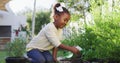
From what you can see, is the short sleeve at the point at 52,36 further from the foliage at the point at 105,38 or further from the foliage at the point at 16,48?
the foliage at the point at 16,48

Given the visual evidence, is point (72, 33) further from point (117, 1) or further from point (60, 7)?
point (60, 7)

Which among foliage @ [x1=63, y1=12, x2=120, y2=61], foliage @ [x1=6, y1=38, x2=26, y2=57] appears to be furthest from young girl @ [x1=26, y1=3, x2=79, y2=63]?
foliage @ [x1=6, y1=38, x2=26, y2=57]

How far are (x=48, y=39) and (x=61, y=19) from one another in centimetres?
36

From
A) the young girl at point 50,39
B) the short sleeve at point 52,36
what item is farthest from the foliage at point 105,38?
the short sleeve at point 52,36

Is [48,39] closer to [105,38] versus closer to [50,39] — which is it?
[50,39]

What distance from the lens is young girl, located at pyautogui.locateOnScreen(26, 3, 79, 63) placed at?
5359 millimetres

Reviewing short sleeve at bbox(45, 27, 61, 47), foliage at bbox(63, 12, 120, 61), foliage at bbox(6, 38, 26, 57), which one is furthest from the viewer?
foliage at bbox(6, 38, 26, 57)

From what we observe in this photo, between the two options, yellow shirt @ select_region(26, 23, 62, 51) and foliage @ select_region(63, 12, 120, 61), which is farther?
foliage @ select_region(63, 12, 120, 61)

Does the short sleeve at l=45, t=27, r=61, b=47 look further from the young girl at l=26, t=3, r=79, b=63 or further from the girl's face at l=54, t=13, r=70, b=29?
the girl's face at l=54, t=13, r=70, b=29

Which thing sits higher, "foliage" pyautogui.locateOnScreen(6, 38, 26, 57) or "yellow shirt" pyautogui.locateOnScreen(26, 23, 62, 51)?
"yellow shirt" pyautogui.locateOnScreen(26, 23, 62, 51)

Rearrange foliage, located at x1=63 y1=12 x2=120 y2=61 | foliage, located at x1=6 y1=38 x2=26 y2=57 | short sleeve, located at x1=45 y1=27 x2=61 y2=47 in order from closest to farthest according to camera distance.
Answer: short sleeve, located at x1=45 y1=27 x2=61 y2=47 < foliage, located at x1=63 y1=12 x2=120 y2=61 < foliage, located at x1=6 y1=38 x2=26 y2=57

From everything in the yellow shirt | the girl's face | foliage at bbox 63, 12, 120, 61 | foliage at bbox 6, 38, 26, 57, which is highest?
the girl's face

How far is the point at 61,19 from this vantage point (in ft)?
17.6

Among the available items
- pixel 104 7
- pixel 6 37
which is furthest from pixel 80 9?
pixel 104 7
